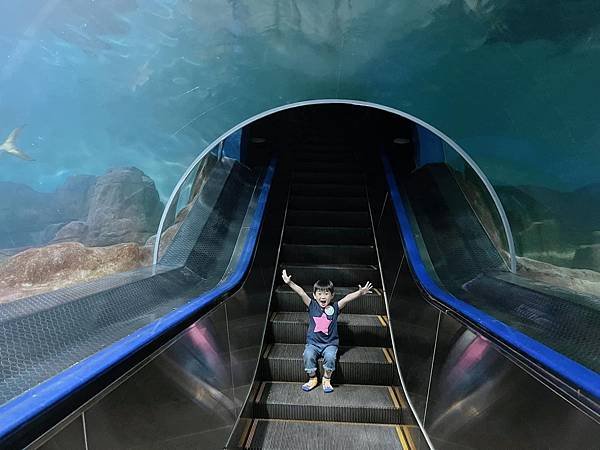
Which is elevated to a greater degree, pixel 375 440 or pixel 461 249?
pixel 461 249

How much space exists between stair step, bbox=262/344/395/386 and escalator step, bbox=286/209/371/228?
204 cm

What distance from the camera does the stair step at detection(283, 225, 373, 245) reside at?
Result: 474 centimetres

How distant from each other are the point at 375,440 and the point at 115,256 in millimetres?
3946

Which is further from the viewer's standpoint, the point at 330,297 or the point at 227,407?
the point at 330,297

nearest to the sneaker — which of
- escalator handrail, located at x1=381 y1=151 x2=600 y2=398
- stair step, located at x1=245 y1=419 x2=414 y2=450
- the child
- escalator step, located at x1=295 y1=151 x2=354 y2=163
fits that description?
the child

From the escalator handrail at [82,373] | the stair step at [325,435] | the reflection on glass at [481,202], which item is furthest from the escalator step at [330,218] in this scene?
the escalator handrail at [82,373]

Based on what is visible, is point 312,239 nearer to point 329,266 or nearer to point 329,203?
point 329,266

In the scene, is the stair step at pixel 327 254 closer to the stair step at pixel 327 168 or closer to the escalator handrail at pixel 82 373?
the stair step at pixel 327 168

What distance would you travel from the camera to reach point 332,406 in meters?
2.80

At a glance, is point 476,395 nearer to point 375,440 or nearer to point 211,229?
point 375,440

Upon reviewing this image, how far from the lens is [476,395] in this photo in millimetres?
1621

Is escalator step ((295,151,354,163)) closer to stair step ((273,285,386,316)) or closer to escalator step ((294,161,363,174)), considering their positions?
escalator step ((294,161,363,174))

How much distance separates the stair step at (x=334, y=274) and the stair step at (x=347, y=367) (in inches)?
38.5

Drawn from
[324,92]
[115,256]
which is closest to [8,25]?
[115,256]
